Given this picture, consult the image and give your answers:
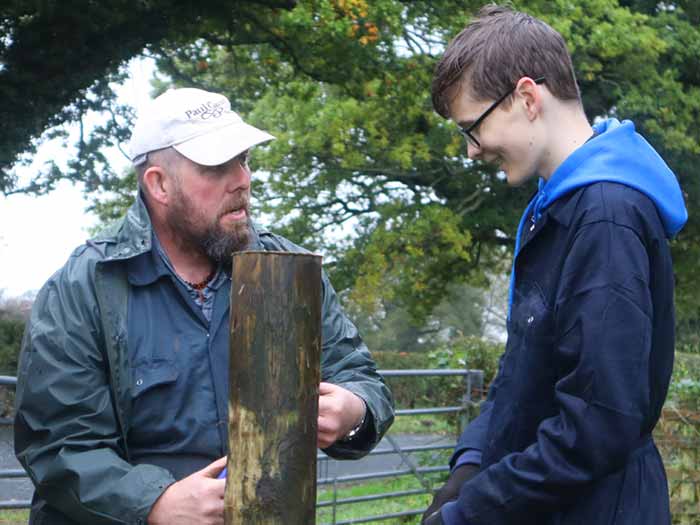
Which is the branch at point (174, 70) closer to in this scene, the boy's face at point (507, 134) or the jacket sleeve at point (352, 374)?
the jacket sleeve at point (352, 374)

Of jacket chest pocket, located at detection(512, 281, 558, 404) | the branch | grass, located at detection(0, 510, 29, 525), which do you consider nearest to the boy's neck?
jacket chest pocket, located at detection(512, 281, 558, 404)

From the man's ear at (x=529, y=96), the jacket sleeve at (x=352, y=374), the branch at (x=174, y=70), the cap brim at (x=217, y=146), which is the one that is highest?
the man's ear at (x=529, y=96)

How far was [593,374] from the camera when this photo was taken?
76.7 inches

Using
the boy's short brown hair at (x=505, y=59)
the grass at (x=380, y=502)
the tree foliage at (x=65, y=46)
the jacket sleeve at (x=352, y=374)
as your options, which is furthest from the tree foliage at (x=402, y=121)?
the boy's short brown hair at (x=505, y=59)

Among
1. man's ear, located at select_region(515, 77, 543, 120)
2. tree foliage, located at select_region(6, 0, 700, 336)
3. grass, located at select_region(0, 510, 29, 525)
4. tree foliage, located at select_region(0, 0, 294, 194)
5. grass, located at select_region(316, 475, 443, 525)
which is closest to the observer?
man's ear, located at select_region(515, 77, 543, 120)

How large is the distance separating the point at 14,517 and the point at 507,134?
5042 millimetres

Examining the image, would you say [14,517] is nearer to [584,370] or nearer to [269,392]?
[269,392]

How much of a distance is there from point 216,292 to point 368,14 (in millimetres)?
10573

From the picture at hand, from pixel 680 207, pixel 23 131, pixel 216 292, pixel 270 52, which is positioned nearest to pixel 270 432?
pixel 216 292

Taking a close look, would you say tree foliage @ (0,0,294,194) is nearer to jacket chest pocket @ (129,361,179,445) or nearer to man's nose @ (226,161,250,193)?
man's nose @ (226,161,250,193)

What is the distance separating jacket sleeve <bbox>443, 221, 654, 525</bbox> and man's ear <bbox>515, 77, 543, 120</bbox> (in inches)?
13.5

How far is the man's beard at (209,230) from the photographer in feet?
9.38

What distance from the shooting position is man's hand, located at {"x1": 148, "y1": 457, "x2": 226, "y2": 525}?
7.64ft

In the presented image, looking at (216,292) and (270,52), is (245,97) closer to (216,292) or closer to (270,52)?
(270,52)
